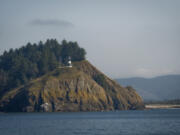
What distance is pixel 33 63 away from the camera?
604ft

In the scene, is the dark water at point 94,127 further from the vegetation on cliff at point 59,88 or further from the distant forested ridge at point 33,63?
the distant forested ridge at point 33,63

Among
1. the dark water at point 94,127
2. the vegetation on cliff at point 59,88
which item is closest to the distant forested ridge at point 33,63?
the vegetation on cliff at point 59,88

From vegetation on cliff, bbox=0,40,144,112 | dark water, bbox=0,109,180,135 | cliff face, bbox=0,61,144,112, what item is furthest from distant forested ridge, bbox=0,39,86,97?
dark water, bbox=0,109,180,135

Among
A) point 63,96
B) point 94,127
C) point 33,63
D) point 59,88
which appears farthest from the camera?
point 33,63

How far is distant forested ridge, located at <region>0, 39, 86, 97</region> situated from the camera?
174 meters

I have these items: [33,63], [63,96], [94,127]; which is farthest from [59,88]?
[94,127]

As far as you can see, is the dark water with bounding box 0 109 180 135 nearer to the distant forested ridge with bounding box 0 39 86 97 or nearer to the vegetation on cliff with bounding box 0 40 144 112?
the vegetation on cliff with bounding box 0 40 144 112

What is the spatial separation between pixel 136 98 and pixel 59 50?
49429 mm

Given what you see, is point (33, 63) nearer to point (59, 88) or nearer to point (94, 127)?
point (59, 88)

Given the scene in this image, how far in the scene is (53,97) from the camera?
13900 centimetres

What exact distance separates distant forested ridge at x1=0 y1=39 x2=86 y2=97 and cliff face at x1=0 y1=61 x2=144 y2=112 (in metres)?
18.2

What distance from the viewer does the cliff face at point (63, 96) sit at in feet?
458

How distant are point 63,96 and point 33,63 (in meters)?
48.3

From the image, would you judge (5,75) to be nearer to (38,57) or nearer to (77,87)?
(38,57)
